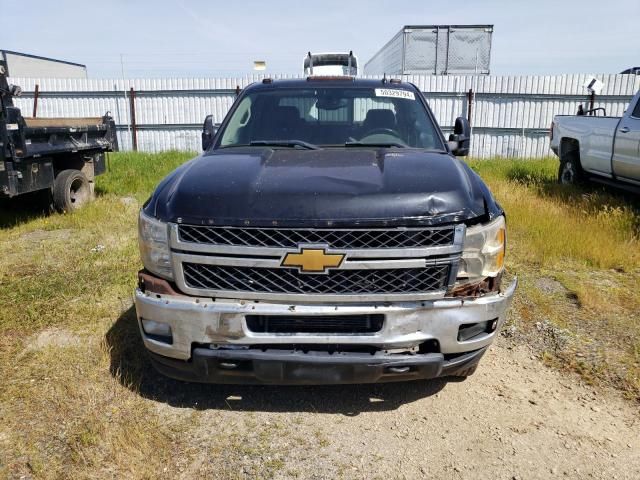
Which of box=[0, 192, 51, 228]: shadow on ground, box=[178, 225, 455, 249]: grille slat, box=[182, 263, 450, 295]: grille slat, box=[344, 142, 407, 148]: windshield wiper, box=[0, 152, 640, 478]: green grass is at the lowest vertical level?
box=[0, 152, 640, 478]: green grass

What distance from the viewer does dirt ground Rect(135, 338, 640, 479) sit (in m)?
2.39

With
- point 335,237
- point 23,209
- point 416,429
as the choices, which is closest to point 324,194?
point 335,237

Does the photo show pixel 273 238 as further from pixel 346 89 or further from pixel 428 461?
pixel 346 89

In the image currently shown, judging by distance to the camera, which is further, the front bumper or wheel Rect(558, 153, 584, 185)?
wheel Rect(558, 153, 584, 185)

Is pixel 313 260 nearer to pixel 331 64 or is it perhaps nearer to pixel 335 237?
pixel 335 237

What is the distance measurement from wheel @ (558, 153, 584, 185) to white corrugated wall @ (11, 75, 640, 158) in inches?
256

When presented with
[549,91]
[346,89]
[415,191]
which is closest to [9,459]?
[415,191]

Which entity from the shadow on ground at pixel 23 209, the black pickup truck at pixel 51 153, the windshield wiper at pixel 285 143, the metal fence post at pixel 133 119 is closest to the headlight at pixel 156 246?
the windshield wiper at pixel 285 143

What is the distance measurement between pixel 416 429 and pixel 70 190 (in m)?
6.52

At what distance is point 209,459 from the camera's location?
2.43m

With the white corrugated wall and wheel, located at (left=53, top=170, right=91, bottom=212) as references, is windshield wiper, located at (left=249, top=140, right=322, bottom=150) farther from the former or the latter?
the white corrugated wall

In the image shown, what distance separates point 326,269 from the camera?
94.0 inches

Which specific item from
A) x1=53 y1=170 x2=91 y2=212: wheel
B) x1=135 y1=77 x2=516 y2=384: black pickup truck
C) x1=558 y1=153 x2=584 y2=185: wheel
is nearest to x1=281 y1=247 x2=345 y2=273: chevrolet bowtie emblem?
x1=135 y1=77 x2=516 y2=384: black pickup truck

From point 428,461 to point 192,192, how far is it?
1795 millimetres
